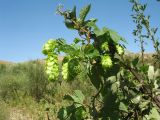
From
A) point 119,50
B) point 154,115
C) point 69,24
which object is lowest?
point 154,115

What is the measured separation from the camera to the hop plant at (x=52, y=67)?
1731 mm

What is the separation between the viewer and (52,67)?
1771 mm

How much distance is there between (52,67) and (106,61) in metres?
0.26

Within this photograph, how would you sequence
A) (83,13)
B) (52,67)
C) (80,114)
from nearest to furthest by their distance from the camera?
(52,67)
(83,13)
(80,114)

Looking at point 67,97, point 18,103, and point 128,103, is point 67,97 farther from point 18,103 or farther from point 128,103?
point 18,103

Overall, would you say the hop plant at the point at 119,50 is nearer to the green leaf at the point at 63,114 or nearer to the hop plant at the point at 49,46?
the hop plant at the point at 49,46

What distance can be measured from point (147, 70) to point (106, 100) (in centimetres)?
30

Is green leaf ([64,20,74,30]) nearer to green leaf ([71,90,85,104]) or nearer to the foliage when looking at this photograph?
the foliage

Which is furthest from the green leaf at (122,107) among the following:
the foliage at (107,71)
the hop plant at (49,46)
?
the hop plant at (49,46)

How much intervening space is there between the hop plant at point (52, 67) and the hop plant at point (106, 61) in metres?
0.23

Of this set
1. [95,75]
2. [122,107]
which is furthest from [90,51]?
[122,107]

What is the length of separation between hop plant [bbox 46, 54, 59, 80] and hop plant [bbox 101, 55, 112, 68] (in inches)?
8.9

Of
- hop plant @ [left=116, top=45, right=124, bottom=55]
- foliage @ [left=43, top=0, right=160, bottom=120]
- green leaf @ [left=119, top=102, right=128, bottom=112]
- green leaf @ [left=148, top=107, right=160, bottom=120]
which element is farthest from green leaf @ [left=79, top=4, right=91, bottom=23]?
green leaf @ [left=148, top=107, right=160, bottom=120]

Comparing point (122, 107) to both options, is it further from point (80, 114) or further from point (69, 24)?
point (69, 24)
